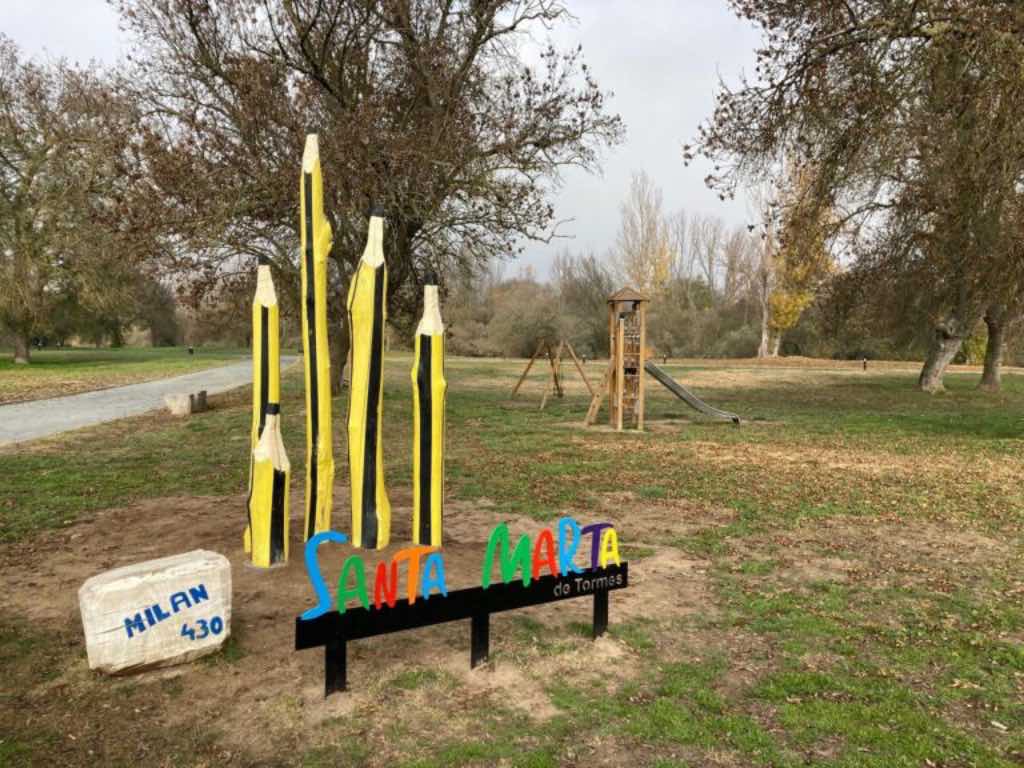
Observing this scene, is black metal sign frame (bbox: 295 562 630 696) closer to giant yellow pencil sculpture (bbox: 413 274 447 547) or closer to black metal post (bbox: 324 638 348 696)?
black metal post (bbox: 324 638 348 696)

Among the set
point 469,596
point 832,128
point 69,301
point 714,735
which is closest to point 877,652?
point 714,735

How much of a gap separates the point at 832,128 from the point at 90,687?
11.0m

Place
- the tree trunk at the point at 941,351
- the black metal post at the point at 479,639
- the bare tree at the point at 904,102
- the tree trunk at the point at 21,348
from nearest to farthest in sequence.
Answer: the black metal post at the point at 479,639, the bare tree at the point at 904,102, the tree trunk at the point at 941,351, the tree trunk at the point at 21,348

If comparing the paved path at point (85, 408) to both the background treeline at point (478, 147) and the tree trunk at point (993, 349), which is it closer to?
the background treeline at point (478, 147)

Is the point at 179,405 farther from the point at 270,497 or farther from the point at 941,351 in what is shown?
the point at 941,351

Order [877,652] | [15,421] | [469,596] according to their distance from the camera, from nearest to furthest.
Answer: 1. [469,596]
2. [877,652]
3. [15,421]

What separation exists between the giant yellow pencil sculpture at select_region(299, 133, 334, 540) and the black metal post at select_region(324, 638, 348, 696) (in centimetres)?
199

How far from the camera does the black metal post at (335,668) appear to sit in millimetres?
3291

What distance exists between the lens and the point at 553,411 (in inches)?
643

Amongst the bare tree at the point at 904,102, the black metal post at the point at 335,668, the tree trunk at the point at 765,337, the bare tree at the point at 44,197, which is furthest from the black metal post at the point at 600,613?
the tree trunk at the point at 765,337

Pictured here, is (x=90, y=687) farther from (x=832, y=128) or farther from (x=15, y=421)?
(x=15, y=421)

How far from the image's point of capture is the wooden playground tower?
12.9 m

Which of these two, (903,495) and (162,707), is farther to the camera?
(903,495)

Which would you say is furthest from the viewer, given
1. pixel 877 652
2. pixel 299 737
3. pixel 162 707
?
pixel 877 652
